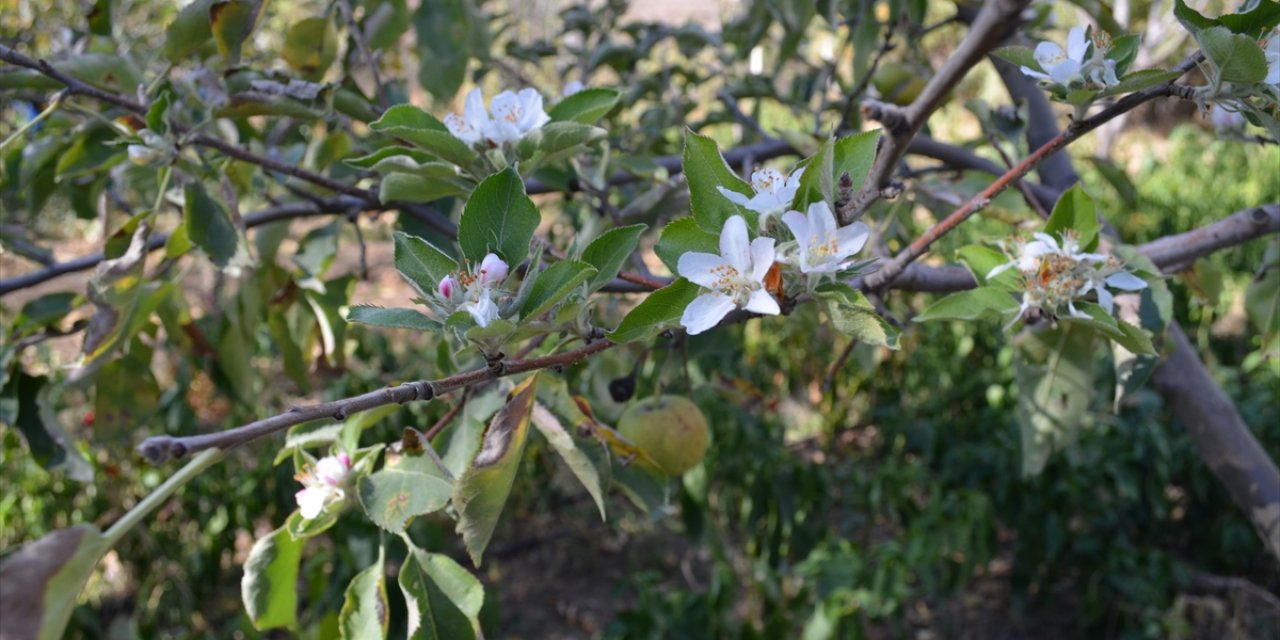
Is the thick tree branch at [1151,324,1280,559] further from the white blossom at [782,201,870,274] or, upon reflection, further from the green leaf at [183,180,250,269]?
the green leaf at [183,180,250,269]

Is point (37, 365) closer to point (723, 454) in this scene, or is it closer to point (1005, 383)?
point (723, 454)

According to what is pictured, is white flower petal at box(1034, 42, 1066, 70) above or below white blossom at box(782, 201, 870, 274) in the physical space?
below

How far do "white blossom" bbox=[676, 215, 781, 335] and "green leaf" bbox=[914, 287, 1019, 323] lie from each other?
0.19 meters

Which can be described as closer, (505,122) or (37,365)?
(505,122)

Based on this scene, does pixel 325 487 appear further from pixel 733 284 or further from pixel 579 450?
pixel 733 284

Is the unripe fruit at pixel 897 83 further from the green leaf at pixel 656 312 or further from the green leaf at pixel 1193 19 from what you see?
the green leaf at pixel 656 312

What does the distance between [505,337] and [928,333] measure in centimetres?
284

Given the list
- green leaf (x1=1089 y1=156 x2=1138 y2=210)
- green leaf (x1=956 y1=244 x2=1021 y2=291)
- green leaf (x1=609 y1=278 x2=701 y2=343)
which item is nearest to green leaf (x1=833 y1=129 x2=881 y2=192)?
green leaf (x1=609 y1=278 x2=701 y2=343)

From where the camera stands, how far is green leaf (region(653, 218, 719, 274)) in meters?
0.60

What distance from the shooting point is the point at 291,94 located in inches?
38.0

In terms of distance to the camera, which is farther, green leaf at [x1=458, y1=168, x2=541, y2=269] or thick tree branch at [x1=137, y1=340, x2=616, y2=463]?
green leaf at [x1=458, y1=168, x2=541, y2=269]

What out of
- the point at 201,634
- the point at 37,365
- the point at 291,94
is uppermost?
the point at 291,94

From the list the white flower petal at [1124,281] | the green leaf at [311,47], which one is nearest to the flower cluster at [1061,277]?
the white flower petal at [1124,281]

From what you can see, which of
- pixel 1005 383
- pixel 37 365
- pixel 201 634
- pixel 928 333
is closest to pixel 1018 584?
pixel 1005 383
